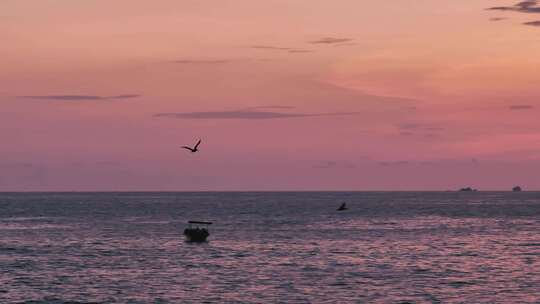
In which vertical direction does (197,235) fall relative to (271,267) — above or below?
above

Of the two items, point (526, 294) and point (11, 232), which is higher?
point (11, 232)

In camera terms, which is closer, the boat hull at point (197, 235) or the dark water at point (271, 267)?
the dark water at point (271, 267)

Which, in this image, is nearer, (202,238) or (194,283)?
(194,283)

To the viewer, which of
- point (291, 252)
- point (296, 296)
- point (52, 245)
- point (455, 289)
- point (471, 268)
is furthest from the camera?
point (52, 245)

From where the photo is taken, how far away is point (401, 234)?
137375 mm

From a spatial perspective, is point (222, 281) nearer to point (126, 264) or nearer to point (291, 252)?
point (126, 264)

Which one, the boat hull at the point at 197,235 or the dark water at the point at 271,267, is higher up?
the boat hull at the point at 197,235

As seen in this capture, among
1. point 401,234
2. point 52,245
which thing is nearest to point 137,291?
point 52,245

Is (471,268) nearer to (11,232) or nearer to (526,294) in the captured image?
(526,294)

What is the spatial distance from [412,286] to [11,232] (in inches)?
3601

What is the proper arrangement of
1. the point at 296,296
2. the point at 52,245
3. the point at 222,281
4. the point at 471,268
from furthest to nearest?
1. the point at 52,245
2. the point at 471,268
3. the point at 222,281
4. the point at 296,296

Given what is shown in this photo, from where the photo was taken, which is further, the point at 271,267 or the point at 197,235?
the point at 197,235

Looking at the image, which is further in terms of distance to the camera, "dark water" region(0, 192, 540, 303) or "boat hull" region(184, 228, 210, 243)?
"boat hull" region(184, 228, 210, 243)

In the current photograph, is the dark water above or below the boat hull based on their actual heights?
below
